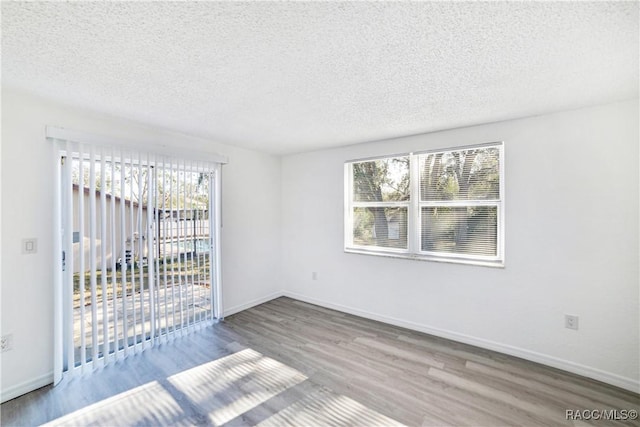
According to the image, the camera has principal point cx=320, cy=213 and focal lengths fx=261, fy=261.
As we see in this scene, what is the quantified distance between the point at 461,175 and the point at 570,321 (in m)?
1.62

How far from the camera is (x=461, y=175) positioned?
2871mm

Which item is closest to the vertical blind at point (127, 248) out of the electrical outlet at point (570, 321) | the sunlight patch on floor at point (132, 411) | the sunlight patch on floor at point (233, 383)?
the sunlight patch on floor at point (132, 411)

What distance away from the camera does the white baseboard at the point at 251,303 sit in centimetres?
353

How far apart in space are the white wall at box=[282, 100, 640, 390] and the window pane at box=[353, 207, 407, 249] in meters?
0.29

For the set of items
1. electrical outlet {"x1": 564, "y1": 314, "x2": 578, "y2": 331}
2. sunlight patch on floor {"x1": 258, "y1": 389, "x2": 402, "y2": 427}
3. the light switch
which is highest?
the light switch

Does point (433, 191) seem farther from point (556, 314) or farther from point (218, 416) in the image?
point (218, 416)

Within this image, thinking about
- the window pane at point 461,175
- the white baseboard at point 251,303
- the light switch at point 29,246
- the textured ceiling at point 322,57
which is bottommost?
the white baseboard at point 251,303

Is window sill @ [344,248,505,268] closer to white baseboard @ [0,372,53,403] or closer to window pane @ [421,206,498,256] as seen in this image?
window pane @ [421,206,498,256]

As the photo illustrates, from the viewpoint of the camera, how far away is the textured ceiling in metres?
1.17

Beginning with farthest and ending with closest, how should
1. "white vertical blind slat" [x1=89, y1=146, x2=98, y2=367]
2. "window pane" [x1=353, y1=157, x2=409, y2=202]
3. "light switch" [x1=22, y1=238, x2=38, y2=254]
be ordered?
"window pane" [x1=353, y1=157, x2=409, y2=202] < "white vertical blind slat" [x1=89, y1=146, x2=98, y2=367] < "light switch" [x1=22, y1=238, x2=38, y2=254]

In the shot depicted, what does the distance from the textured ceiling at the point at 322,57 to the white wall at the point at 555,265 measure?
0.96 ft

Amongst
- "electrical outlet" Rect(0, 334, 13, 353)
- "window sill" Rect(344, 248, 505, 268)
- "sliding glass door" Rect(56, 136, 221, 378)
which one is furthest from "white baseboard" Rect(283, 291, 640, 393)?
"electrical outlet" Rect(0, 334, 13, 353)

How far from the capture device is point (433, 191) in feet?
9.97

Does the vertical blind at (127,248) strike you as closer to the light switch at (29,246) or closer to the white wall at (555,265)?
the light switch at (29,246)
